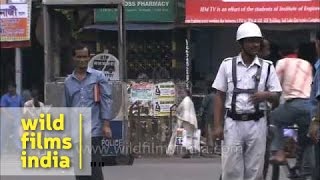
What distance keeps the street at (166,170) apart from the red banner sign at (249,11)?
3.19 meters

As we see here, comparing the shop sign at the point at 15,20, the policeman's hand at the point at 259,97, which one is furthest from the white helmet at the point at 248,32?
the shop sign at the point at 15,20

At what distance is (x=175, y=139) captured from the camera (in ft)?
49.5

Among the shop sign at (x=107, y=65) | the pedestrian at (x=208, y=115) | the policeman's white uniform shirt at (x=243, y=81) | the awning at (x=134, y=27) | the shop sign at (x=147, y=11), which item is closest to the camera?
the policeman's white uniform shirt at (x=243, y=81)

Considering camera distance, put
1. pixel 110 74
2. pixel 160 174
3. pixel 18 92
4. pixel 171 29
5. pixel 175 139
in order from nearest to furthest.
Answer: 1. pixel 160 174
2. pixel 110 74
3. pixel 175 139
4. pixel 171 29
5. pixel 18 92

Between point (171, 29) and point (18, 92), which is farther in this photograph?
point (18, 92)

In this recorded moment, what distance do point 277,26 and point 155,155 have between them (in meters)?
3.97

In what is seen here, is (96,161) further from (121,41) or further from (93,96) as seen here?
(121,41)

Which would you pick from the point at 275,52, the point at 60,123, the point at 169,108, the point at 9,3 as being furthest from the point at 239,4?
the point at 60,123

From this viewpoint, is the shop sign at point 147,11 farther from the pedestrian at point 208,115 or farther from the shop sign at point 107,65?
the shop sign at point 107,65

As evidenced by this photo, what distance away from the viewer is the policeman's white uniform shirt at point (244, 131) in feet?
21.6

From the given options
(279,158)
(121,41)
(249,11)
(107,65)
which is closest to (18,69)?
(107,65)

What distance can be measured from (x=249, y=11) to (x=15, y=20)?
5.16m

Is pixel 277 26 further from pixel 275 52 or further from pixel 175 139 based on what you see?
pixel 175 139

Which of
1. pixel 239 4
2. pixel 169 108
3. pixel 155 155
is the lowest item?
pixel 155 155
